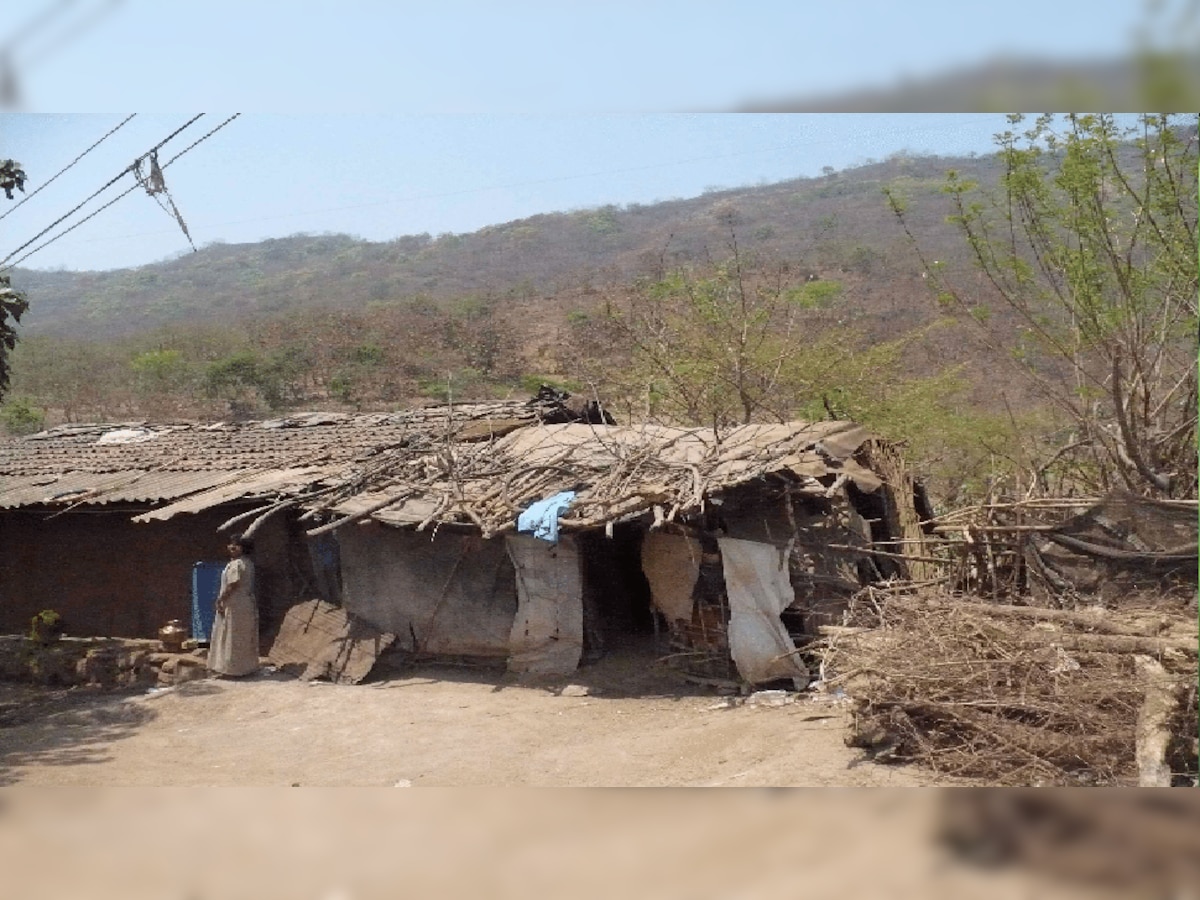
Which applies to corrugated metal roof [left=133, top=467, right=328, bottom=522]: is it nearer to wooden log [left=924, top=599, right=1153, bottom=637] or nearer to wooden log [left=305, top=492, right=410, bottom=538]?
wooden log [left=305, top=492, right=410, bottom=538]

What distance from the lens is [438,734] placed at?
10578 mm

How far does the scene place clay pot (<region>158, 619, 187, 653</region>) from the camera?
45.3ft

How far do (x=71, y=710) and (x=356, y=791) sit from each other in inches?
197

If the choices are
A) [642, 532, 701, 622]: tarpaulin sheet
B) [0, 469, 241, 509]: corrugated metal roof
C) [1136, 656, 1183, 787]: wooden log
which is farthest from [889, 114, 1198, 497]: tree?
[0, 469, 241, 509]: corrugated metal roof

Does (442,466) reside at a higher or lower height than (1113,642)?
higher

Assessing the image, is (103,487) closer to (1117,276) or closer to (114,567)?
(114,567)

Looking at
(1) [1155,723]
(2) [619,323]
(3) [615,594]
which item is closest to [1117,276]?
(1) [1155,723]

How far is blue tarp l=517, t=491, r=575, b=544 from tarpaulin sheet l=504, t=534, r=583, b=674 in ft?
1.67

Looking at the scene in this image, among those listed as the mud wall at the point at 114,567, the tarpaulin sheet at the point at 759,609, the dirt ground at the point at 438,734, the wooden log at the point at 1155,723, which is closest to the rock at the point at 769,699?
the dirt ground at the point at 438,734

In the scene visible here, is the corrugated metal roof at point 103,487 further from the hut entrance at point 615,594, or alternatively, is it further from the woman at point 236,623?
the hut entrance at point 615,594

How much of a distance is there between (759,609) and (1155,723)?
14.5 feet

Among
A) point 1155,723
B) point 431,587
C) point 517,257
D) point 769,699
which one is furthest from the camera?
point 517,257

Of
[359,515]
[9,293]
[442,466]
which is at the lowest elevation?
[359,515]

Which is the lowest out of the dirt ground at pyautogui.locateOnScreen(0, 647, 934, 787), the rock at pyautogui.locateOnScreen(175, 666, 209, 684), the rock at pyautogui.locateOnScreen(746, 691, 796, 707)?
the rock at pyautogui.locateOnScreen(746, 691, 796, 707)
